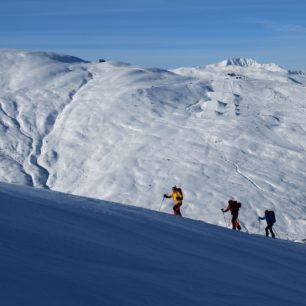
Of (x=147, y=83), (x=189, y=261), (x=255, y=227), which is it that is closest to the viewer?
(x=189, y=261)

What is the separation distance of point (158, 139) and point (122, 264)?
37795 millimetres

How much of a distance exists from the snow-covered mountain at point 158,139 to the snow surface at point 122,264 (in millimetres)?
22208

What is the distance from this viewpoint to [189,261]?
8250 mm

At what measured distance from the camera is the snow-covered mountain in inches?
1460

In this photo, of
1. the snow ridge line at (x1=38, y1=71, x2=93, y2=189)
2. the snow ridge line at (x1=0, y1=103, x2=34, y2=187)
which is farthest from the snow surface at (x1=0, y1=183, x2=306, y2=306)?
the snow ridge line at (x1=38, y1=71, x2=93, y2=189)

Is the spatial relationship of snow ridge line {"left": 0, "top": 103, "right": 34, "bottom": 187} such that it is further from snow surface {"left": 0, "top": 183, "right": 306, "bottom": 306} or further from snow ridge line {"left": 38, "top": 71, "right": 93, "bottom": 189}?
snow surface {"left": 0, "top": 183, "right": 306, "bottom": 306}

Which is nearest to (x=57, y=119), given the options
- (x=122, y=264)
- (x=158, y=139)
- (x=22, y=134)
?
(x=22, y=134)

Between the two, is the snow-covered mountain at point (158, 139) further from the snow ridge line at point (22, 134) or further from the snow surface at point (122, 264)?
the snow surface at point (122, 264)

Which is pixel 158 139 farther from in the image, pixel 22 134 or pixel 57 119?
pixel 22 134

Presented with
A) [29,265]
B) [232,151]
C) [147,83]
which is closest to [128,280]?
[29,265]

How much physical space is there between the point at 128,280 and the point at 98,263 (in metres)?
0.62

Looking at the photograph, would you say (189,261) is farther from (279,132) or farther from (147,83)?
(147,83)

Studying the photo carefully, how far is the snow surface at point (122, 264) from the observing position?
17.7 feet

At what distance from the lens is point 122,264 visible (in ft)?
22.8
